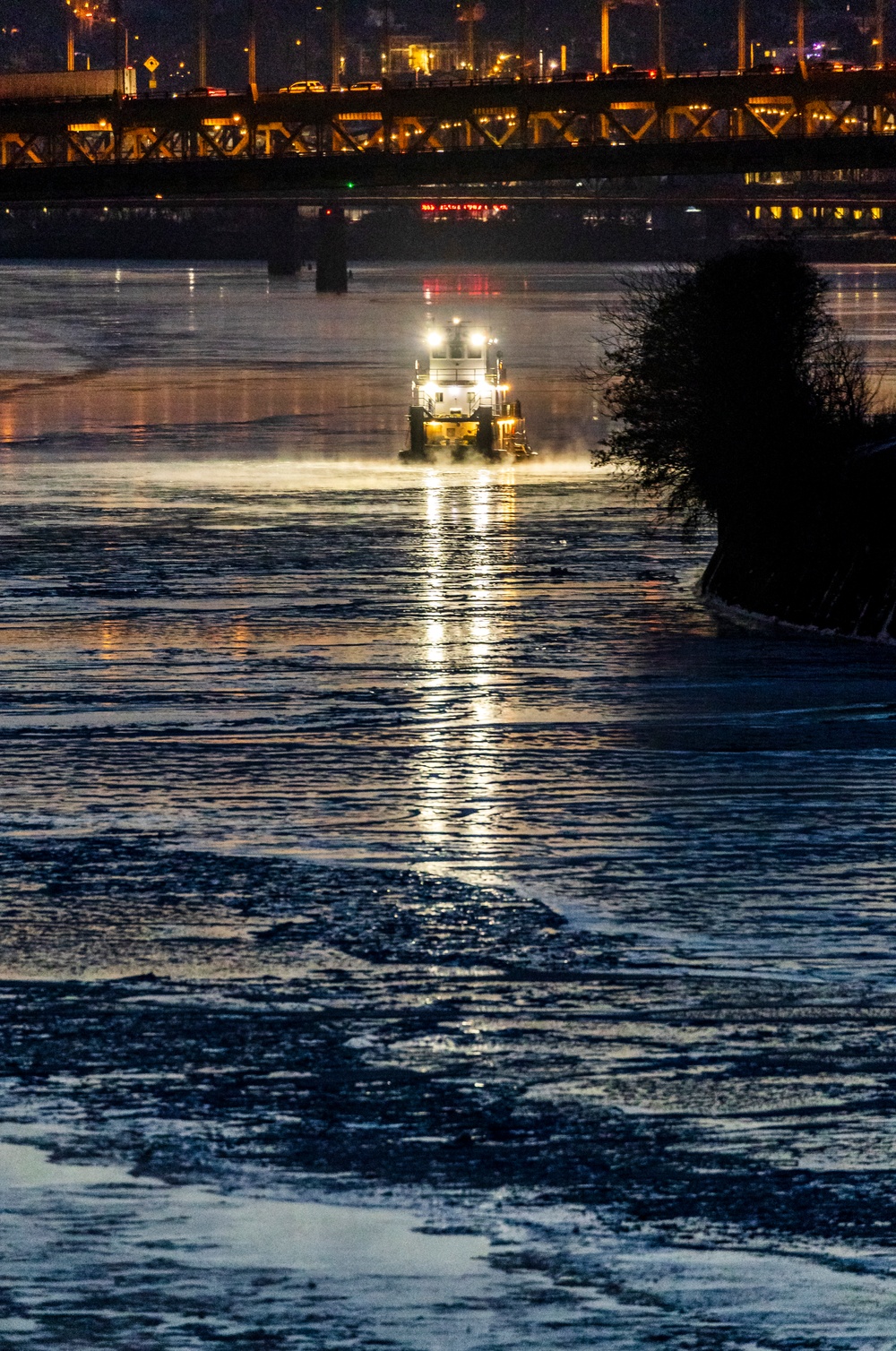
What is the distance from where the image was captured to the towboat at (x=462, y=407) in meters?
65.1

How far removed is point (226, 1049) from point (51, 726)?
11.6 m

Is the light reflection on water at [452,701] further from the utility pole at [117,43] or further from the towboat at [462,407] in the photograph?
the utility pole at [117,43]

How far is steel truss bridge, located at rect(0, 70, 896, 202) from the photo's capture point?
113 meters

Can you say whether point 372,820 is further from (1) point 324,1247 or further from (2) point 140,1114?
(1) point 324,1247

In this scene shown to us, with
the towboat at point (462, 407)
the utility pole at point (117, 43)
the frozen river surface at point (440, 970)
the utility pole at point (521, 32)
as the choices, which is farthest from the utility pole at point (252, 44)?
the frozen river surface at point (440, 970)

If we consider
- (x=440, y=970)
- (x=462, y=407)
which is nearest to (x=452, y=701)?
(x=440, y=970)

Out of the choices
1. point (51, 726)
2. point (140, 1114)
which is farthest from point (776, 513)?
point (140, 1114)

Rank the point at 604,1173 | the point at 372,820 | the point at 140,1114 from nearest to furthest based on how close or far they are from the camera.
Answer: the point at 604,1173 < the point at 140,1114 < the point at 372,820

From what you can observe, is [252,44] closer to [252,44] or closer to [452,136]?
[252,44]

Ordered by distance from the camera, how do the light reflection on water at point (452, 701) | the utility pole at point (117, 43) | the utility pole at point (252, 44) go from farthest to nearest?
1. the utility pole at point (252, 44)
2. the utility pole at point (117, 43)
3. the light reflection on water at point (452, 701)

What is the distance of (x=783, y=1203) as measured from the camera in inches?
469

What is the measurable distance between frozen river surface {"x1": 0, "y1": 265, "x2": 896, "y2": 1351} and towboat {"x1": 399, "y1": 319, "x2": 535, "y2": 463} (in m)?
26.9

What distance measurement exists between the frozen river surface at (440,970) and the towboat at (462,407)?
88.3ft

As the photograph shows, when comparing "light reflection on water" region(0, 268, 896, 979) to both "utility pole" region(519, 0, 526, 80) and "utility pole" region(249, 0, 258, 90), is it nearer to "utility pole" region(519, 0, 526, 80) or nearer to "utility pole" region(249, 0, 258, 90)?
"utility pole" region(249, 0, 258, 90)
